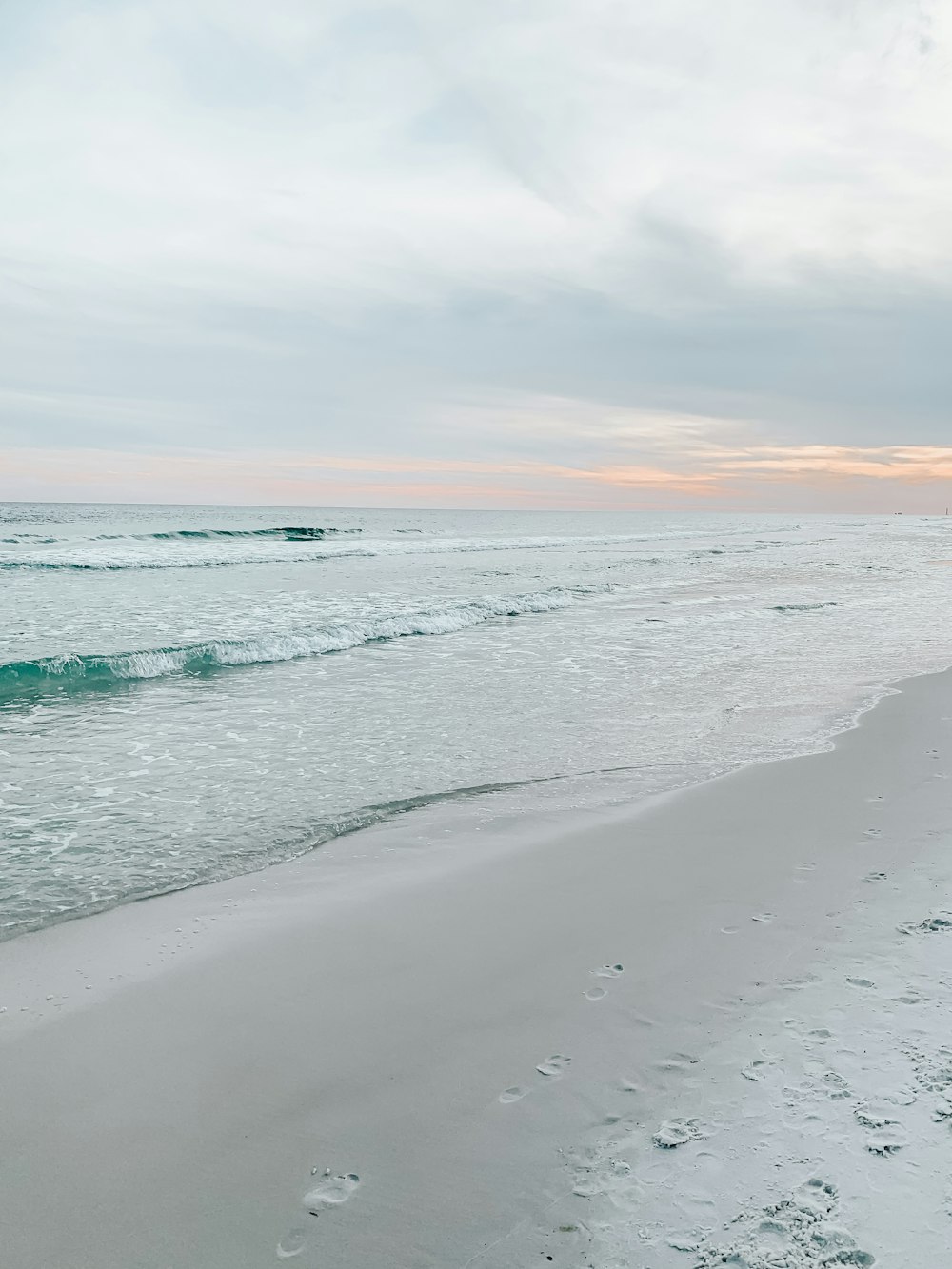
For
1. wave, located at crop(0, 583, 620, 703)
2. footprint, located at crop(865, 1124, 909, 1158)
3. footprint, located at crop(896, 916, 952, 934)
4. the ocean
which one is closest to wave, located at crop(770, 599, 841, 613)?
the ocean

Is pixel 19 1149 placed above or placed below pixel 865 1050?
below

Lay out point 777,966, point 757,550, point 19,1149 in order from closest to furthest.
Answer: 1. point 19,1149
2. point 777,966
3. point 757,550

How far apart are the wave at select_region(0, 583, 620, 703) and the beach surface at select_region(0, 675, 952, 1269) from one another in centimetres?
764

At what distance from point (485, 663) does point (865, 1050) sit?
32.8ft

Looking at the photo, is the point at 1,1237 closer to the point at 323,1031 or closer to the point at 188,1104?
the point at 188,1104

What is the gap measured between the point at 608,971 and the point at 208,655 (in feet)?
35.1

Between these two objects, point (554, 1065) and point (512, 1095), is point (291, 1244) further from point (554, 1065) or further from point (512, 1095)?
point (554, 1065)

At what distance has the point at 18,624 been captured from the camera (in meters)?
16.7

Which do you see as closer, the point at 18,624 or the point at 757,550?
the point at 18,624

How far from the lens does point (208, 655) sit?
13.3m

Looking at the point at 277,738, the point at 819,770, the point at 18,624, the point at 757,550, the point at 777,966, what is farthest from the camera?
the point at 757,550

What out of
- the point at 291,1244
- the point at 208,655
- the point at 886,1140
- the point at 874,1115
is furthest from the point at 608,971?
the point at 208,655

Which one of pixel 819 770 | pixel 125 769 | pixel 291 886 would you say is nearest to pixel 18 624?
pixel 125 769

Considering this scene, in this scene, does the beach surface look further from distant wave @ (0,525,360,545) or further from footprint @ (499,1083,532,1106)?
distant wave @ (0,525,360,545)
